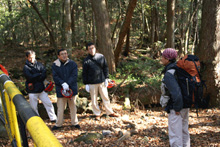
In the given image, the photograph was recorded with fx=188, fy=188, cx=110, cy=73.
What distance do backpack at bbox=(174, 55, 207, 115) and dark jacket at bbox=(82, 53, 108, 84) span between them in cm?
291

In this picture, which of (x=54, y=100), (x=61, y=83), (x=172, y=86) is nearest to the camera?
(x=172, y=86)

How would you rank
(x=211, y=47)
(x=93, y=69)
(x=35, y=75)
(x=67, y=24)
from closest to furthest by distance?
(x=35, y=75) → (x=93, y=69) → (x=211, y=47) → (x=67, y=24)

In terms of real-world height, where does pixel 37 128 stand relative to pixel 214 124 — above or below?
above

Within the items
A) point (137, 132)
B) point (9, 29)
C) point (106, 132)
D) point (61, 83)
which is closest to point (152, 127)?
point (137, 132)

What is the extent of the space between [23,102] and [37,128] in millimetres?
414

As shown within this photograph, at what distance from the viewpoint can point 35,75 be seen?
5.45 meters

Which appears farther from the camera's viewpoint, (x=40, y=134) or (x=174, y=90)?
(x=174, y=90)

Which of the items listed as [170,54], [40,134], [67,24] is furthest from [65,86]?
[67,24]

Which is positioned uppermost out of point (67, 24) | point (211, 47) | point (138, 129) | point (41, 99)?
point (67, 24)

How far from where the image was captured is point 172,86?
335 centimetres

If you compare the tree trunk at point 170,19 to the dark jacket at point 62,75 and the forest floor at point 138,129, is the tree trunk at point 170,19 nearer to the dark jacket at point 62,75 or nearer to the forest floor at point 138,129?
the forest floor at point 138,129

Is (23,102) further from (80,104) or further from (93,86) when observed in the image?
(80,104)

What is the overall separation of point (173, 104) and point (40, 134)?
9.52ft

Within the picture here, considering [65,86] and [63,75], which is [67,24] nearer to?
[63,75]
